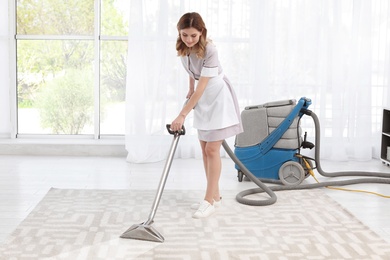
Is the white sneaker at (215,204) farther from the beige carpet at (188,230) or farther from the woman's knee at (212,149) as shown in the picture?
the woman's knee at (212,149)

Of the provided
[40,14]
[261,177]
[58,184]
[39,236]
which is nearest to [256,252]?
[39,236]

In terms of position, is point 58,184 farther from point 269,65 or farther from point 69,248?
point 269,65

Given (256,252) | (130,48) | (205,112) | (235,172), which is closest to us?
(256,252)

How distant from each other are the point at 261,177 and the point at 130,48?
1580 millimetres

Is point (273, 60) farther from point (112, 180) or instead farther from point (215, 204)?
point (215, 204)

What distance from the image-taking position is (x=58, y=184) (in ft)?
13.7

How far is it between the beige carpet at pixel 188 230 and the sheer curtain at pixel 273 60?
1.37m

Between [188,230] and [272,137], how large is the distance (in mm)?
1201

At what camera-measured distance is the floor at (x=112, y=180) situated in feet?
11.5

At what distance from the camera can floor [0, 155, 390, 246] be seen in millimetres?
3518

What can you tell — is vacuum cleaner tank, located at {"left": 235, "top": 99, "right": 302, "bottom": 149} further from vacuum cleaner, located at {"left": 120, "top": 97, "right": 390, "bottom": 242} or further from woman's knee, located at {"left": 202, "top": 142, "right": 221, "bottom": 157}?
woman's knee, located at {"left": 202, "top": 142, "right": 221, "bottom": 157}

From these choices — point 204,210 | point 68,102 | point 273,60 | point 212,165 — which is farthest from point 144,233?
point 68,102

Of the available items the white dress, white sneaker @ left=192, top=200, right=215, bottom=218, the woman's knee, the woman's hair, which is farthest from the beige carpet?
the woman's hair

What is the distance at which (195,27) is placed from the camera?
10.4ft
